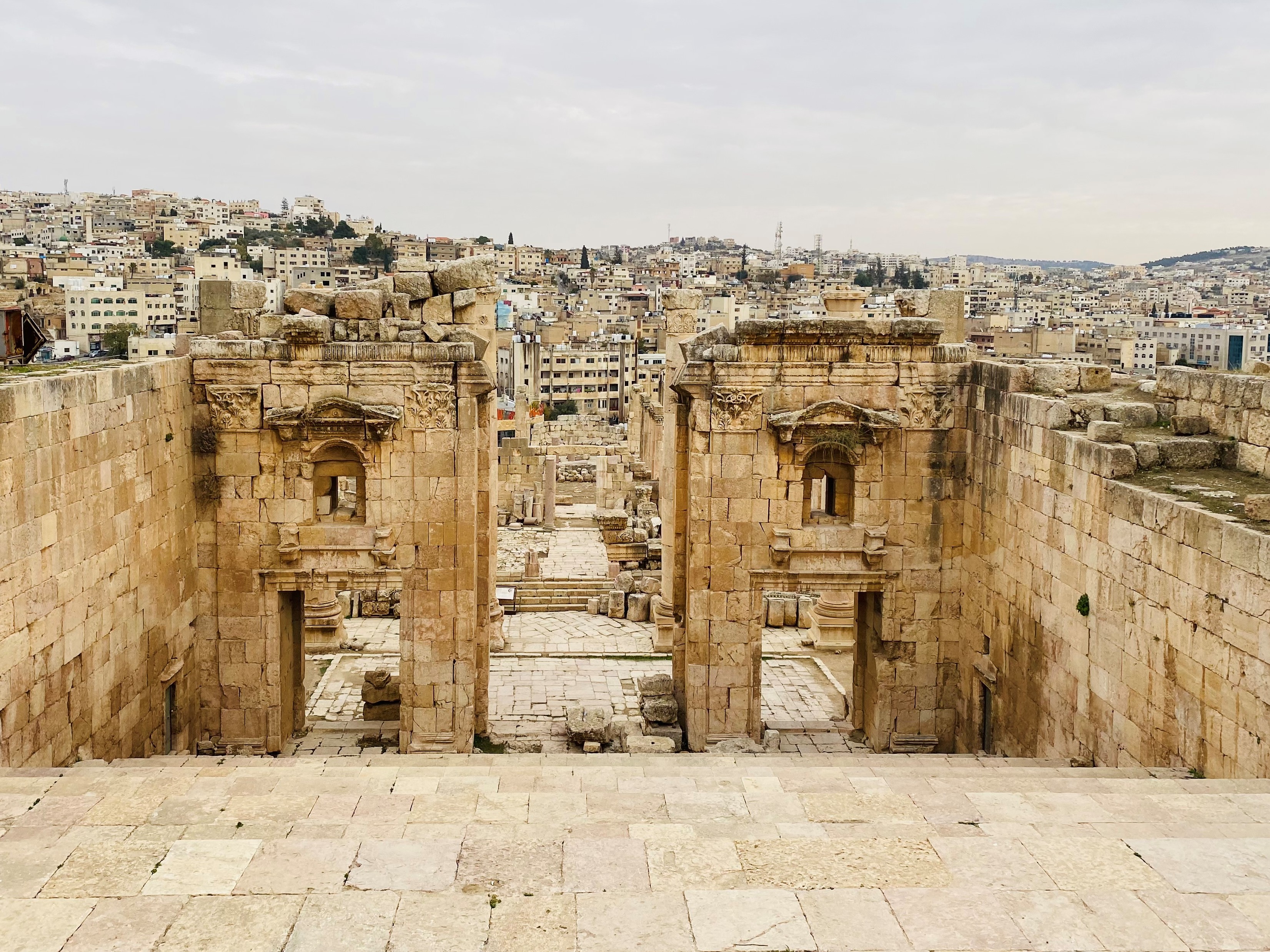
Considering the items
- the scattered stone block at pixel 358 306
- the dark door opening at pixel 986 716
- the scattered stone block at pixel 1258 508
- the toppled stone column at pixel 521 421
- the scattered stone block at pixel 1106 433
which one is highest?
the scattered stone block at pixel 358 306

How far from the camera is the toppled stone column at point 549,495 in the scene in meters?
32.8

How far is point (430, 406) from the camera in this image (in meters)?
13.2

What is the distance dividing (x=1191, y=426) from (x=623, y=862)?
8287 mm

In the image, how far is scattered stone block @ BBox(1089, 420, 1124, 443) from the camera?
1098 cm

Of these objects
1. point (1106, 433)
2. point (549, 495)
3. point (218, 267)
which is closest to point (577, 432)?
point (549, 495)

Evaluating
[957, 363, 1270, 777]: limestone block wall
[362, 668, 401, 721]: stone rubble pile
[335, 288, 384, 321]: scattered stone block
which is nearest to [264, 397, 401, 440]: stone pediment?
[335, 288, 384, 321]: scattered stone block

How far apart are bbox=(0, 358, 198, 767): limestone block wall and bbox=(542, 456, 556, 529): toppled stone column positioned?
63.6 ft

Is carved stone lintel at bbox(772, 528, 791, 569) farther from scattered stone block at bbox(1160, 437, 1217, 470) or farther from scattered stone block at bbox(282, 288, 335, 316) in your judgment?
scattered stone block at bbox(282, 288, 335, 316)

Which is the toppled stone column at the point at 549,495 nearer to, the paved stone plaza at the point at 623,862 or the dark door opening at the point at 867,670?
the dark door opening at the point at 867,670

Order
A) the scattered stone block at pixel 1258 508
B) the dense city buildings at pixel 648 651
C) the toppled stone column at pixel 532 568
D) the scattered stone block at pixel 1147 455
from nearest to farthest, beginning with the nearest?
the dense city buildings at pixel 648 651 → the scattered stone block at pixel 1258 508 → the scattered stone block at pixel 1147 455 → the toppled stone column at pixel 532 568

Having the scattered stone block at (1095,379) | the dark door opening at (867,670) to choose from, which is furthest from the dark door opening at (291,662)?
the scattered stone block at (1095,379)

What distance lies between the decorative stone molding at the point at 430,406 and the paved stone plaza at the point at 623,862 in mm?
5627

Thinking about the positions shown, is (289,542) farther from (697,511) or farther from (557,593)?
(557,593)

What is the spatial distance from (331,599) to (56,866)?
12866 millimetres
